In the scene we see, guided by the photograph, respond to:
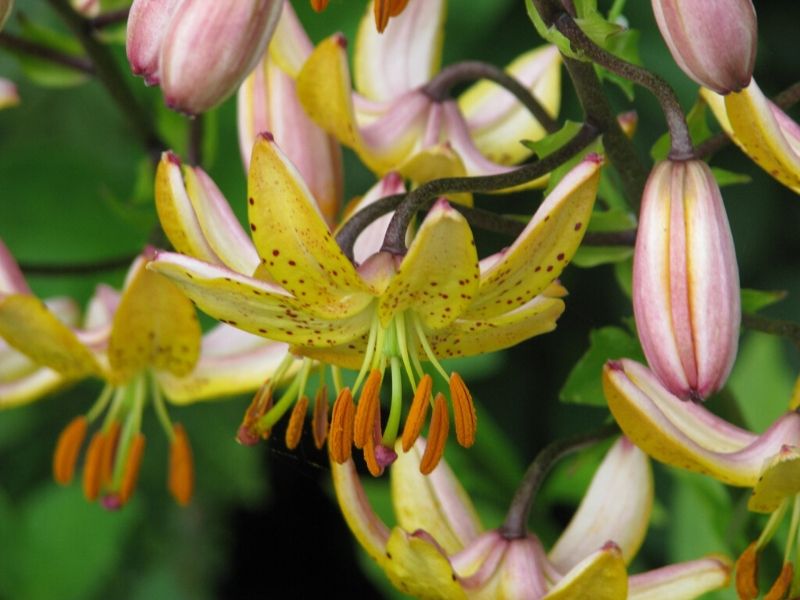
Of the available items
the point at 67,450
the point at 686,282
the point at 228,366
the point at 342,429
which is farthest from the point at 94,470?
the point at 686,282

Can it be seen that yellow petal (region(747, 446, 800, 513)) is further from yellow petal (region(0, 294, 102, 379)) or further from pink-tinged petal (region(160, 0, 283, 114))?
yellow petal (region(0, 294, 102, 379))

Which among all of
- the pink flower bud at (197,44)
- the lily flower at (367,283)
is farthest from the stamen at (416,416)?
the pink flower bud at (197,44)

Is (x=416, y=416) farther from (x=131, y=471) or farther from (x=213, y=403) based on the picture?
(x=213, y=403)

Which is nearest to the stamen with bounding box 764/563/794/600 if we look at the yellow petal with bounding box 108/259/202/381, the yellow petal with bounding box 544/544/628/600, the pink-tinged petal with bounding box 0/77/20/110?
the yellow petal with bounding box 544/544/628/600

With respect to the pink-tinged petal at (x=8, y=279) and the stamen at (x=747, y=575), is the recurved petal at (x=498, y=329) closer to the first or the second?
the stamen at (x=747, y=575)

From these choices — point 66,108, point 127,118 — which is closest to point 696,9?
point 127,118

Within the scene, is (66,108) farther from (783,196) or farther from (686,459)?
(686,459)
